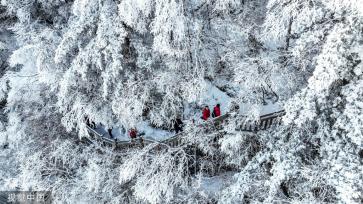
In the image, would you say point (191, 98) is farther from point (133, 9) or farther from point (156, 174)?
point (133, 9)

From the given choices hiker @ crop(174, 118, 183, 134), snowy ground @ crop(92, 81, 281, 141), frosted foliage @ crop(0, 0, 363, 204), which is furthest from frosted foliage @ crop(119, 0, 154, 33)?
snowy ground @ crop(92, 81, 281, 141)

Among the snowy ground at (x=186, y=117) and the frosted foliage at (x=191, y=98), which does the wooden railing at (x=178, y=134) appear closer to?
the frosted foliage at (x=191, y=98)

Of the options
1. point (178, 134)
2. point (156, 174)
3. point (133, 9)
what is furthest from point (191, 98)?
point (133, 9)

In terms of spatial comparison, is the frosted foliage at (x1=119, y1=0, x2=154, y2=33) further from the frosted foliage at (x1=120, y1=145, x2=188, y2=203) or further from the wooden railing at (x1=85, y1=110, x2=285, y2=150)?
the frosted foliage at (x1=120, y1=145, x2=188, y2=203)

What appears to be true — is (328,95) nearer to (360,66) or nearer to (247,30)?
(360,66)

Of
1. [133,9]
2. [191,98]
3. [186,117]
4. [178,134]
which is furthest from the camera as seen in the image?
[186,117]

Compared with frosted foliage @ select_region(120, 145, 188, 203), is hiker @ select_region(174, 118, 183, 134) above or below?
above

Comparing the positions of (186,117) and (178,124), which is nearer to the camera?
(178,124)

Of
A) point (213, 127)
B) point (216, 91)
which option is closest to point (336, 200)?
point (213, 127)
